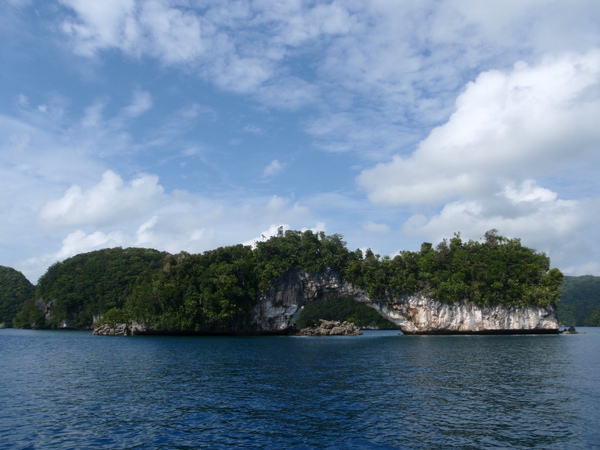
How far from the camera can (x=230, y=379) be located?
28.9 m

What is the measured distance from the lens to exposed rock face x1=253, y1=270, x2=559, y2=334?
7544 cm

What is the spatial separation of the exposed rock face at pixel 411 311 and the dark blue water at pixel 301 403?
3894 centimetres

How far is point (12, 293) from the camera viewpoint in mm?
138375

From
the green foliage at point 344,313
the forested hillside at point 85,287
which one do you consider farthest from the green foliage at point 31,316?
the green foliage at point 344,313

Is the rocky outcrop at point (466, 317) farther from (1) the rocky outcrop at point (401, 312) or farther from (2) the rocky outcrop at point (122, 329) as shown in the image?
(2) the rocky outcrop at point (122, 329)

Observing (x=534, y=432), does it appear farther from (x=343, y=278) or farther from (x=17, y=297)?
(x=17, y=297)

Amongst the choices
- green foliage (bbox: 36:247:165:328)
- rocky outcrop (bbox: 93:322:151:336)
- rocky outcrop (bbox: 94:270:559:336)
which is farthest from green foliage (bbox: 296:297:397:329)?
rocky outcrop (bbox: 93:322:151:336)

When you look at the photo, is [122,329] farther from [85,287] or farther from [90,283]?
[90,283]

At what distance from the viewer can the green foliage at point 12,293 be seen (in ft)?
Answer: 435

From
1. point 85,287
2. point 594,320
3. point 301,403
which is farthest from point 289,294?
point 594,320

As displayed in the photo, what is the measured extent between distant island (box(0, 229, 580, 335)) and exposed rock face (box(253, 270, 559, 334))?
6.9 inches

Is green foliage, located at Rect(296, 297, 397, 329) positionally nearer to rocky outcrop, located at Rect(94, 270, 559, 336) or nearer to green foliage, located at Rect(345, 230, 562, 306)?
rocky outcrop, located at Rect(94, 270, 559, 336)

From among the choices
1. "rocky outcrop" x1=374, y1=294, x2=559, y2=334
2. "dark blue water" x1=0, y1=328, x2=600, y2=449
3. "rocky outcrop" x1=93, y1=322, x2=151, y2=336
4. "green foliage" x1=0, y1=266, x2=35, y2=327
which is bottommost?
"dark blue water" x1=0, y1=328, x2=600, y2=449

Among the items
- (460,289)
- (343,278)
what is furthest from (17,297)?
(460,289)
